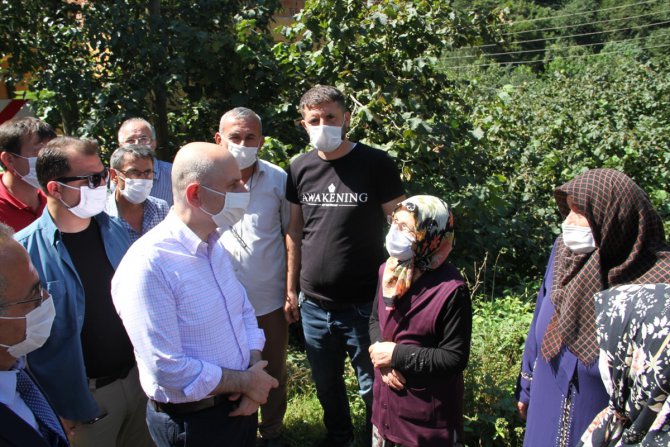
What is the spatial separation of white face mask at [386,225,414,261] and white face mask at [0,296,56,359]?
1339mm

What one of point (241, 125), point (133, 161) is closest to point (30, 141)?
point (133, 161)

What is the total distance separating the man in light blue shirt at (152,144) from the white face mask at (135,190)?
538mm

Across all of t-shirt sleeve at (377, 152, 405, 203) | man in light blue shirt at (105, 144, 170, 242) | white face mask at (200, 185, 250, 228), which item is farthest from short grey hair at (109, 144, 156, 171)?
t-shirt sleeve at (377, 152, 405, 203)

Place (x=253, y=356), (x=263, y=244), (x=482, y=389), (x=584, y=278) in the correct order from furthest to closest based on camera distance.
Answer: (x=482, y=389) < (x=263, y=244) < (x=253, y=356) < (x=584, y=278)

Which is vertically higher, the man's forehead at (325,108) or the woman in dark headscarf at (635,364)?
the man's forehead at (325,108)

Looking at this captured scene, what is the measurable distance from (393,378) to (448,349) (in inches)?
11.6

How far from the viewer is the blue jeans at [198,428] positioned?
2.12 metres

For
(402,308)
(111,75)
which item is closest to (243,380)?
(402,308)

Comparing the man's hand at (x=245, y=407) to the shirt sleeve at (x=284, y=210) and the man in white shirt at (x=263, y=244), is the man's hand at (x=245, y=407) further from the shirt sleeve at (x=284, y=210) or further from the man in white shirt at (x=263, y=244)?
the shirt sleeve at (x=284, y=210)

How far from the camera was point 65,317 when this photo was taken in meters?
2.42

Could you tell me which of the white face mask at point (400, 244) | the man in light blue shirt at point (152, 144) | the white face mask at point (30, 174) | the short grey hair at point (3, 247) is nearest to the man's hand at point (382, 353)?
the white face mask at point (400, 244)

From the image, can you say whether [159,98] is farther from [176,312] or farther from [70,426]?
[176,312]

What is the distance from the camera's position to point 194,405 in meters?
2.13

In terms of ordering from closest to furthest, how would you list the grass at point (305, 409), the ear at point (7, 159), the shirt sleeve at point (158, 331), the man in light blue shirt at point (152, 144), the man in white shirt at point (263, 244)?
the shirt sleeve at point (158, 331) < the ear at point (7, 159) < the man in white shirt at point (263, 244) < the grass at point (305, 409) < the man in light blue shirt at point (152, 144)
